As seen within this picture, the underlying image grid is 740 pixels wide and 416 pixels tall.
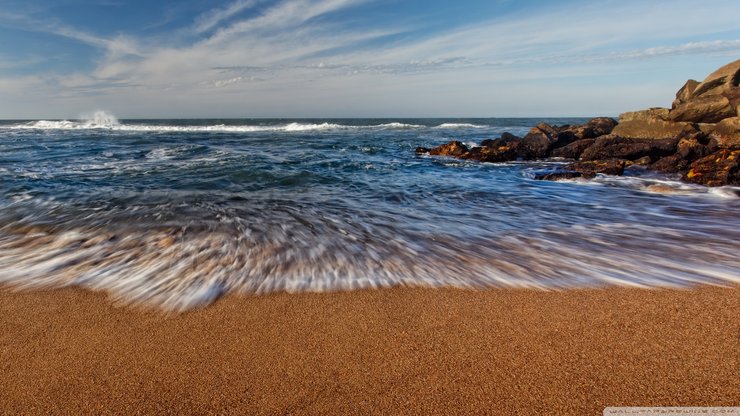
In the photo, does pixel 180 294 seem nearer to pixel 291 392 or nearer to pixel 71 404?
pixel 71 404

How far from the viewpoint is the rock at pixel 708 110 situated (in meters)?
13.2

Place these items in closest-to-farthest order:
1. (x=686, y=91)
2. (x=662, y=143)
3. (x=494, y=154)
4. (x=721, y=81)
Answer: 1. (x=662, y=143)
2. (x=494, y=154)
3. (x=721, y=81)
4. (x=686, y=91)

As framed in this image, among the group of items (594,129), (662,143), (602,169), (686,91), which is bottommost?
(602,169)

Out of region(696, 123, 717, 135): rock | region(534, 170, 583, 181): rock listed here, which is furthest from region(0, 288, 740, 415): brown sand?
region(696, 123, 717, 135): rock

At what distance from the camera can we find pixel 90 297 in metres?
2.67

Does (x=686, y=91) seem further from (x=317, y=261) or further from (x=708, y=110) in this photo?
(x=317, y=261)

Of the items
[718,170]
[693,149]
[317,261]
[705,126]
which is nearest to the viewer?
[317,261]

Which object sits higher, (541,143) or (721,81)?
(721,81)

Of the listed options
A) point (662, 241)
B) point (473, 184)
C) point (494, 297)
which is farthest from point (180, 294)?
point (473, 184)

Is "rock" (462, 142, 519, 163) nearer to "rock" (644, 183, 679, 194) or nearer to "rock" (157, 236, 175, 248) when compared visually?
"rock" (644, 183, 679, 194)

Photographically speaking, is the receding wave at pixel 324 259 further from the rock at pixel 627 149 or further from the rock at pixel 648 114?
the rock at pixel 648 114

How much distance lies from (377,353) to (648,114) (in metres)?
17.9

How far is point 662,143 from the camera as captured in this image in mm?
11617

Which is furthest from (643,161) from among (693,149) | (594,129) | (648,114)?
(594,129)
